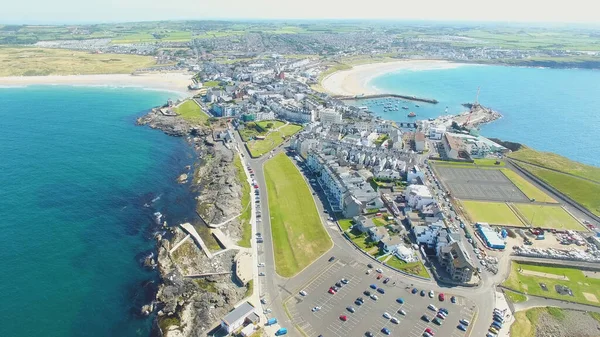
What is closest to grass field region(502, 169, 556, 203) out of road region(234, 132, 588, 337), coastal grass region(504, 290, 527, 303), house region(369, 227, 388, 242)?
road region(234, 132, 588, 337)

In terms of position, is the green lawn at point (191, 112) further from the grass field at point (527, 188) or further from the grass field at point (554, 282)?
the grass field at point (554, 282)

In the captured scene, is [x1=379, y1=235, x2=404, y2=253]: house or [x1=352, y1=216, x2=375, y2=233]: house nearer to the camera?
[x1=379, y1=235, x2=404, y2=253]: house

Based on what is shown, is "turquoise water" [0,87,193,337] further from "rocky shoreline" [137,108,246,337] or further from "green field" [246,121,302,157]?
"green field" [246,121,302,157]

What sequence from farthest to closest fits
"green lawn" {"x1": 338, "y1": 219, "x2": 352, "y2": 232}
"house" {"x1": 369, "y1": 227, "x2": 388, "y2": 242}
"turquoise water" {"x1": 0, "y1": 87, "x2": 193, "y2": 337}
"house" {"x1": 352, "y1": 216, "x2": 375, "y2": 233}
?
Answer: "green lawn" {"x1": 338, "y1": 219, "x2": 352, "y2": 232}, "house" {"x1": 352, "y1": 216, "x2": 375, "y2": 233}, "house" {"x1": 369, "y1": 227, "x2": 388, "y2": 242}, "turquoise water" {"x1": 0, "y1": 87, "x2": 193, "y2": 337}

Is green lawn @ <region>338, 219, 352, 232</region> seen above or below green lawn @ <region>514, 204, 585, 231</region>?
above

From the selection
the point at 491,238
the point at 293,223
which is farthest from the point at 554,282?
the point at 293,223

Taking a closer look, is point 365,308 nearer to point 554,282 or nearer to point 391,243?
point 391,243

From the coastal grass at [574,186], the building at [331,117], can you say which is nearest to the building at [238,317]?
the coastal grass at [574,186]
